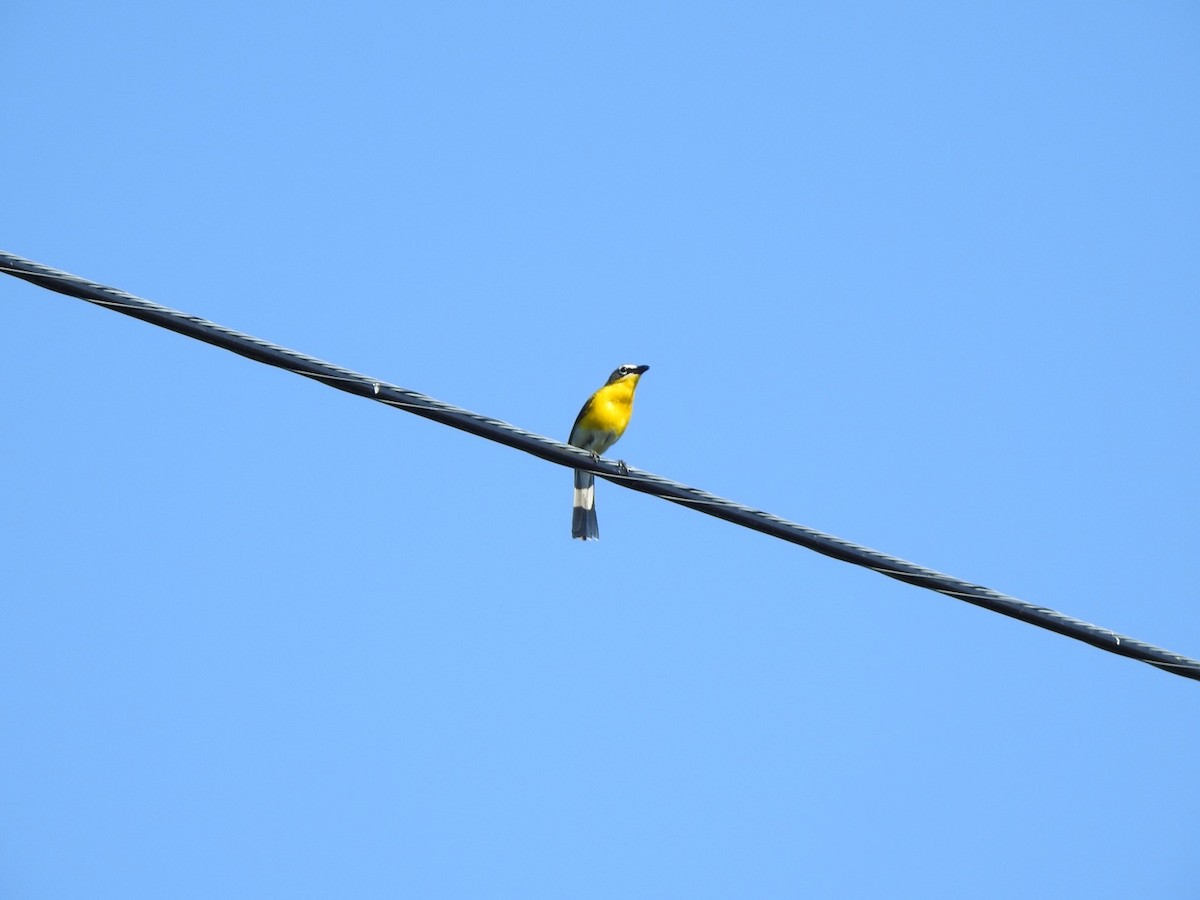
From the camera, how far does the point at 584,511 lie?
431 inches

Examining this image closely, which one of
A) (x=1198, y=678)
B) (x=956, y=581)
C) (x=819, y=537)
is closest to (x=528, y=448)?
(x=819, y=537)

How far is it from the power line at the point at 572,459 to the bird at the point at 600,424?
5317 mm

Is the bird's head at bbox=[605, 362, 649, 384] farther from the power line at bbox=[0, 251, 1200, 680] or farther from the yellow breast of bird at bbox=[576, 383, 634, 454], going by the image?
the power line at bbox=[0, 251, 1200, 680]

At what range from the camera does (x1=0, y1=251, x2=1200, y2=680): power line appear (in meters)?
4.43

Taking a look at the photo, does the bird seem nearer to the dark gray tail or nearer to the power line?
the dark gray tail

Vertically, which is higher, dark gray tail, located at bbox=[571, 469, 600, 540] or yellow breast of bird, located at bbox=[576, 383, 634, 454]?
yellow breast of bird, located at bbox=[576, 383, 634, 454]

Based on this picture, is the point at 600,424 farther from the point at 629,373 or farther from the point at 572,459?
the point at 572,459

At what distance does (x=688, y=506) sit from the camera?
518 cm

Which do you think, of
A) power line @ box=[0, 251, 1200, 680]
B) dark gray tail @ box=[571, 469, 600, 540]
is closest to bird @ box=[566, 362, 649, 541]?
dark gray tail @ box=[571, 469, 600, 540]

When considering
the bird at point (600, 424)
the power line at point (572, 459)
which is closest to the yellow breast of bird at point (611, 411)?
the bird at point (600, 424)

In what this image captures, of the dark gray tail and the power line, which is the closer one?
the power line

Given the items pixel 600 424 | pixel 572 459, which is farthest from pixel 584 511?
pixel 572 459

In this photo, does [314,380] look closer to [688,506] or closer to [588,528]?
[688,506]

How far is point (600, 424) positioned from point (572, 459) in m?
5.54
